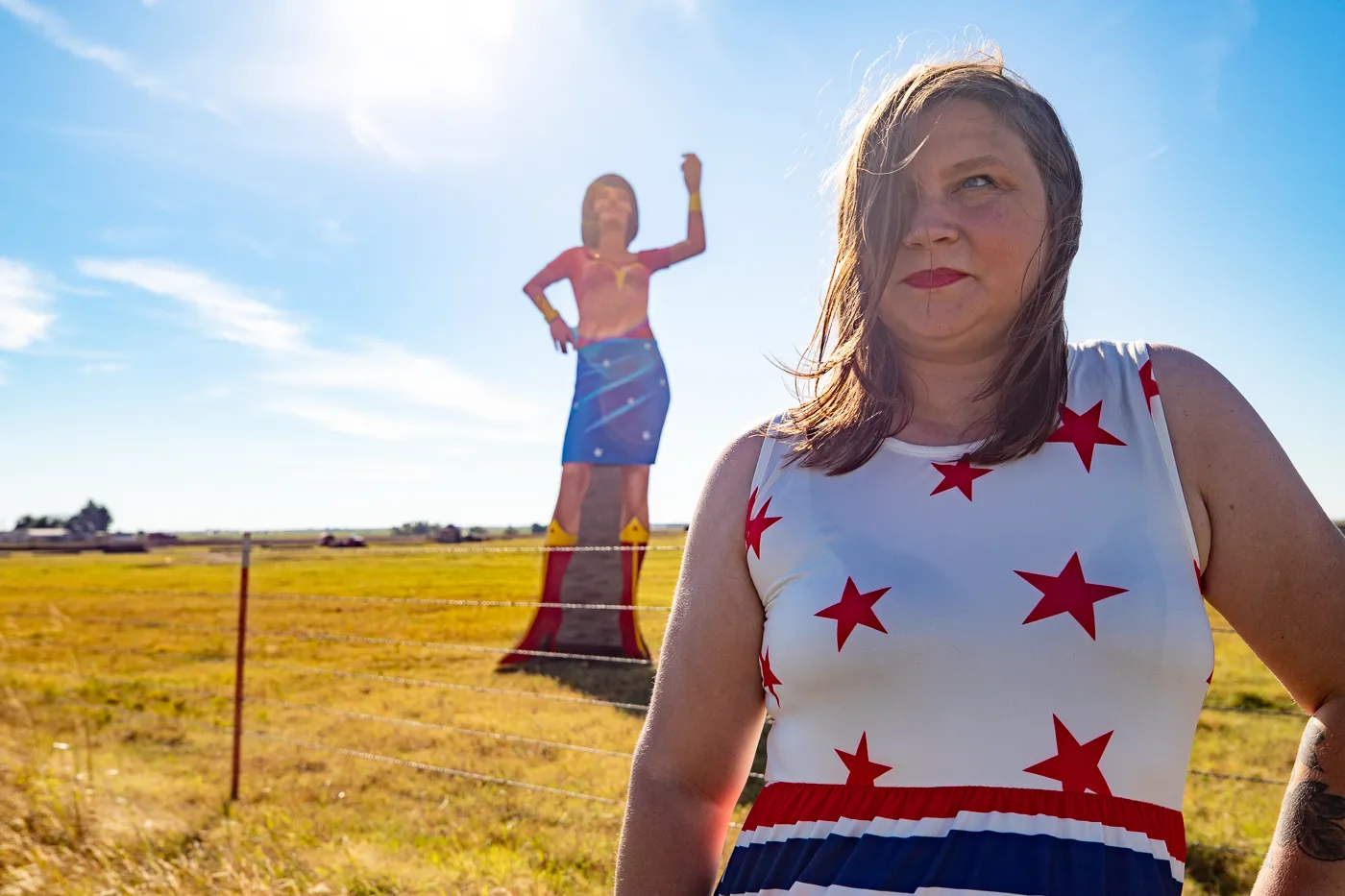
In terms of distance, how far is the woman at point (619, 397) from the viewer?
7.16m

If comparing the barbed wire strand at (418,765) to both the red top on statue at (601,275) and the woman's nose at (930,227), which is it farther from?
the red top on statue at (601,275)

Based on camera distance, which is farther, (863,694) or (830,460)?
(830,460)

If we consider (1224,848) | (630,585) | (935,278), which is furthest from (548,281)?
(935,278)

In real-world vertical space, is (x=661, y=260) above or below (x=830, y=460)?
above

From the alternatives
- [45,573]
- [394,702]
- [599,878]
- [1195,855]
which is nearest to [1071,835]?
[599,878]

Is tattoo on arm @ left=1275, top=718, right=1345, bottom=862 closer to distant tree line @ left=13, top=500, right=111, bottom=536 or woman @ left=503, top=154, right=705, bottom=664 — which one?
woman @ left=503, top=154, right=705, bottom=664

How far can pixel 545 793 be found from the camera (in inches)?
164

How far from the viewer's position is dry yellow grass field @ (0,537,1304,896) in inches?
115

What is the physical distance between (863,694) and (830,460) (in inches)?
10.5

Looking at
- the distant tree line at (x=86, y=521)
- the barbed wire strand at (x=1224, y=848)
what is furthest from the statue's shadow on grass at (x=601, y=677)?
the distant tree line at (x=86, y=521)

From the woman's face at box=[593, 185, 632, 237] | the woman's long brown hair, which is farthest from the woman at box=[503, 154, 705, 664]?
the woman's long brown hair

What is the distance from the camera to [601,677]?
6969mm

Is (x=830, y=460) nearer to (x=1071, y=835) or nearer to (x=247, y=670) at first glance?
(x=1071, y=835)

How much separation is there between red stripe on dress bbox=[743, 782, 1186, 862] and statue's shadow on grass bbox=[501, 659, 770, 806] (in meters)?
5.20
